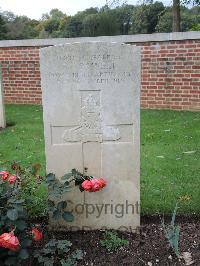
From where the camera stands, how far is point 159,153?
5.65 m

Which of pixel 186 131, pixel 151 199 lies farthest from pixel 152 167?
pixel 186 131

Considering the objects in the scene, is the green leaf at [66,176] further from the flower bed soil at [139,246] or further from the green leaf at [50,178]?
the flower bed soil at [139,246]

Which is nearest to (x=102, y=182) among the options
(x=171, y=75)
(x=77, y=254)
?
(x=77, y=254)

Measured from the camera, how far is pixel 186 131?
22.4 ft

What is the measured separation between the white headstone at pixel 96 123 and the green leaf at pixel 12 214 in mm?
705

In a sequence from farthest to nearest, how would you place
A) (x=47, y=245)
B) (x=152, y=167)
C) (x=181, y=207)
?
(x=152, y=167) < (x=181, y=207) < (x=47, y=245)

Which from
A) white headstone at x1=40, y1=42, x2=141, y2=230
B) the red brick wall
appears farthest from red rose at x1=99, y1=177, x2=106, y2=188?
the red brick wall

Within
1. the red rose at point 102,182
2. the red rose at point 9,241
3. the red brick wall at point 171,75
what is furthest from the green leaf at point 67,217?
the red brick wall at point 171,75

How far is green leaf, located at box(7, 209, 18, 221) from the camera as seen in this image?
8.30 ft

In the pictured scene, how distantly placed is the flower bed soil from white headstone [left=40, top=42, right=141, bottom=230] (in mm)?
100

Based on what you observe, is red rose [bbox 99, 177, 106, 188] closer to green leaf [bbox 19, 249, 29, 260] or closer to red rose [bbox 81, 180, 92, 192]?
red rose [bbox 81, 180, 92, 192]

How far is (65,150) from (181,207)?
1.34 m

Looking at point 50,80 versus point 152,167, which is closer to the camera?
point 50,80

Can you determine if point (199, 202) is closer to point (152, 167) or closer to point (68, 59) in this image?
point (152, 167)
